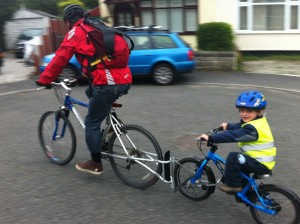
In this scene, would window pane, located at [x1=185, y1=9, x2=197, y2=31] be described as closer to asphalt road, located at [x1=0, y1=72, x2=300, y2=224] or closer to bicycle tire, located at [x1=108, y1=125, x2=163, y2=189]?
asphalt road, located at [x1=0, y1=72, x2=300, y2=224]

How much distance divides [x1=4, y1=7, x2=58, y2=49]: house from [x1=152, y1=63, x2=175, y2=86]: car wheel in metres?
16.7

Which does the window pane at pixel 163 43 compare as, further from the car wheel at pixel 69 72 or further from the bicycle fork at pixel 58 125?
the bicycle fork at pixel 58 125

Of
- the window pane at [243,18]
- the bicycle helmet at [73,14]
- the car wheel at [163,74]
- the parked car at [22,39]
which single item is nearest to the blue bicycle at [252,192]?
the bicycle helmet at [73,14]

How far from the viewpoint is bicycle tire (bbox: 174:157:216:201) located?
3629mm

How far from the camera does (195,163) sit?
367 centimetres

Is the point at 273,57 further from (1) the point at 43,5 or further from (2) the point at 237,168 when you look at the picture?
(1) the point at 43,5

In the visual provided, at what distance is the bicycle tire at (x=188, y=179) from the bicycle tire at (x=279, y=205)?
0.48m

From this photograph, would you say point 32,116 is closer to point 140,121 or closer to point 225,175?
point 140,121

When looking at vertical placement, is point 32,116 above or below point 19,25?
below

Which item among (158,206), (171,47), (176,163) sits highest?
(171,47)

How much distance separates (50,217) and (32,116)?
405cm

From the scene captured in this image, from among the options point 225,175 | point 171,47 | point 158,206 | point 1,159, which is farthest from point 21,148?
point 171,47

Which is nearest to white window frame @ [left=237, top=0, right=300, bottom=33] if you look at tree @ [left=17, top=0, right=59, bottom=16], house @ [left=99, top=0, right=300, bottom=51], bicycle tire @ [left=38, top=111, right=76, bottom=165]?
house @ [left=99, top=0, right=300, bottom=51]

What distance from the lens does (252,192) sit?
10.9 ft
